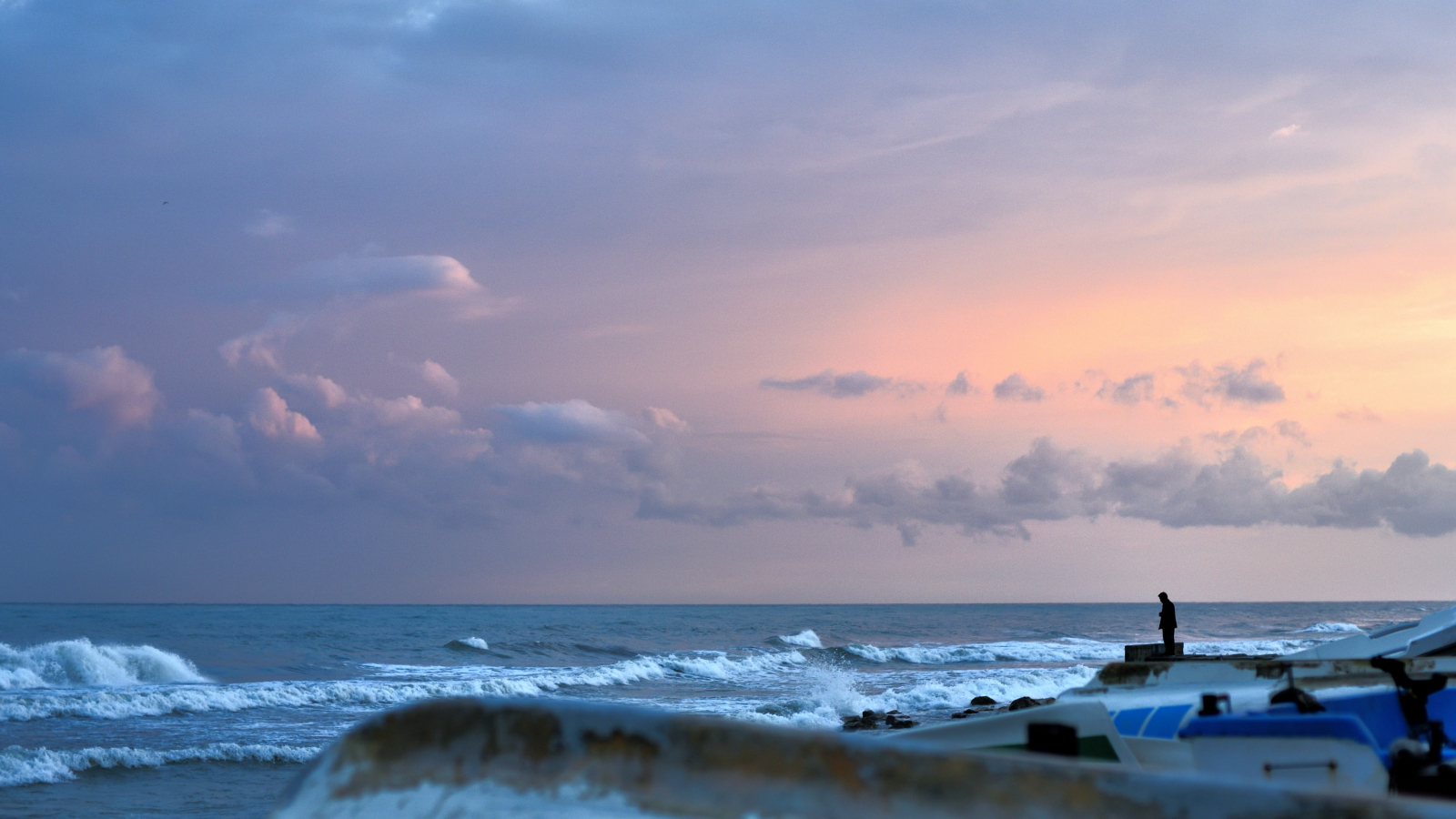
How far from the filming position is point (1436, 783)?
3328 millimetres

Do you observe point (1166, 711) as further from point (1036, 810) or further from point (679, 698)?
point (679, 698)

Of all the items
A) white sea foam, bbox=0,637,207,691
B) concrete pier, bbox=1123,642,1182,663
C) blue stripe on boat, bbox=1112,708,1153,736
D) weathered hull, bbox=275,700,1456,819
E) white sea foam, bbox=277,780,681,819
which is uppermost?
weathered hull, bbox=275,700,1456,819

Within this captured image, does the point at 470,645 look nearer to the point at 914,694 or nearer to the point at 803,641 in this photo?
the point at 803,641

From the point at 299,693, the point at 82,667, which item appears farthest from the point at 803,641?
the point at 299,693

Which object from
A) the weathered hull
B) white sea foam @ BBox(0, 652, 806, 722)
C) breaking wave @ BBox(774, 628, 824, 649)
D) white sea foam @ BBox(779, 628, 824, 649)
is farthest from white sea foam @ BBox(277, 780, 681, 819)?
white sea foam @ BBox(779, 628, 824, 649)

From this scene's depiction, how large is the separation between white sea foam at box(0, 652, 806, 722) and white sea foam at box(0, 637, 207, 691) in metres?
4.29

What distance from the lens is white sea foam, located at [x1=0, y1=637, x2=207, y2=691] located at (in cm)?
2967

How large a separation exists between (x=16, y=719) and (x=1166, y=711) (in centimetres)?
2180

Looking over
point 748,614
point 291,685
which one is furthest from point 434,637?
point 748,614

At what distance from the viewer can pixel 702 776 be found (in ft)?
4.99

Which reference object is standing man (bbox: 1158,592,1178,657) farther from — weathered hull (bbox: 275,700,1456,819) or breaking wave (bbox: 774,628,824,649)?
breaking wave (bbox: 774,628,824,649)

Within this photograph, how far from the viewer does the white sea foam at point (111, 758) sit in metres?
15.3

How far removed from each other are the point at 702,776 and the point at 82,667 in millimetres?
35709

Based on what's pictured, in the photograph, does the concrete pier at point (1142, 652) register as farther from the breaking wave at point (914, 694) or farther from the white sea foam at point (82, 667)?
the white sea foam at point (82, 667)
